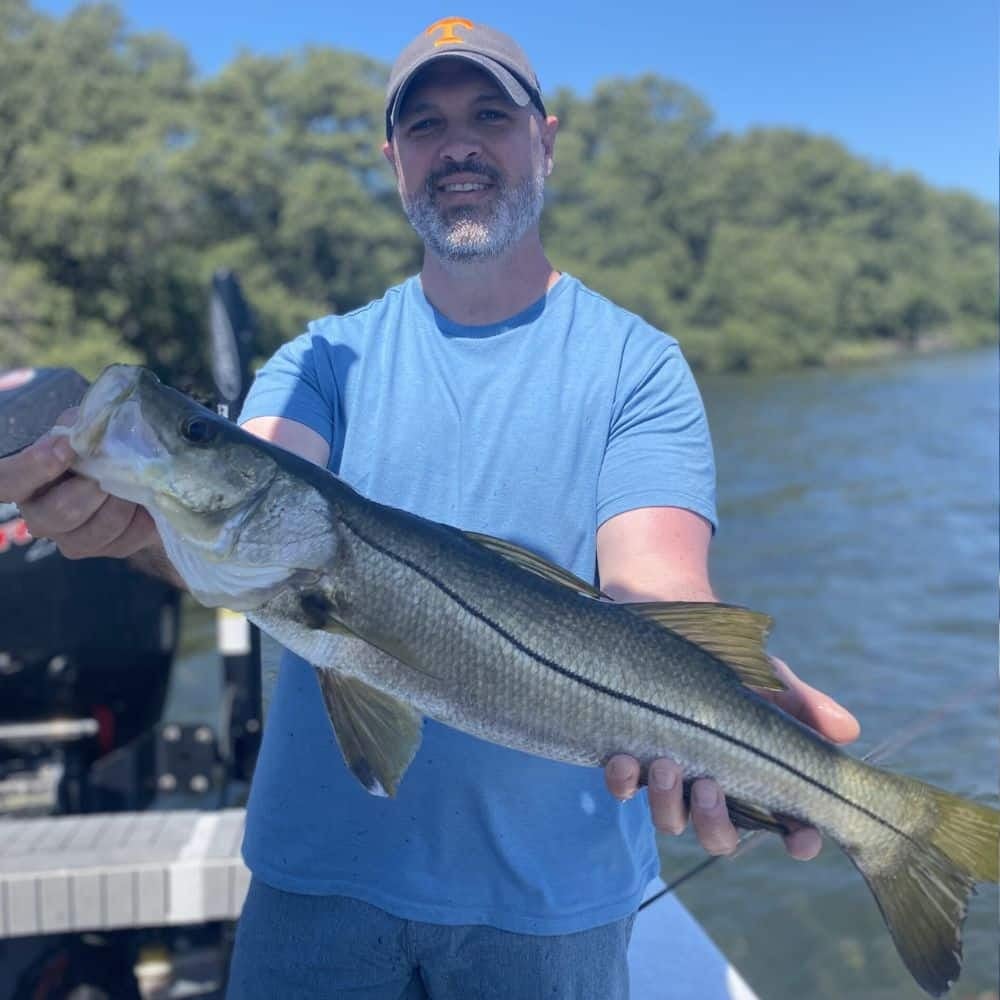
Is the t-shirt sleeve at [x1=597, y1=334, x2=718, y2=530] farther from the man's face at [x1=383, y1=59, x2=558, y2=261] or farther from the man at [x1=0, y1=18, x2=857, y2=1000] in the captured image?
the man's face at [x1=383, y1=59, x2=558, y2=261]

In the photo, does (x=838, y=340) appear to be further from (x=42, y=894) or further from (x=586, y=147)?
(x=42, y=894)

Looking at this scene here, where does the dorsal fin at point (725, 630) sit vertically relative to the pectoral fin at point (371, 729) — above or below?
above

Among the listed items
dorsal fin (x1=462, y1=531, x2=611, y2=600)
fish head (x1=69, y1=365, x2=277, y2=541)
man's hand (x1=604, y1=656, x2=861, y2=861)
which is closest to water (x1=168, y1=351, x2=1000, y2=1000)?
fish head (x1=69, y1=365, x2=277, y2=541)

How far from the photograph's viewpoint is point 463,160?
2607 millimetres

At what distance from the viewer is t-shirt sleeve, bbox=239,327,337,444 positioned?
2.43 metres

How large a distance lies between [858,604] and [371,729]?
35.4 feet

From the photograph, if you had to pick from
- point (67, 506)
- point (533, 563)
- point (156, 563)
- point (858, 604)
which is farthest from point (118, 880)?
point (858, 604)

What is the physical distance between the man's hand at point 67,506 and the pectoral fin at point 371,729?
506 millimetres

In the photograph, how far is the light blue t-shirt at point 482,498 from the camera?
87.1 inches

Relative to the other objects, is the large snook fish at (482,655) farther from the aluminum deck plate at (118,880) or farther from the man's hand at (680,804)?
the aluminum deck plate at (118,880)

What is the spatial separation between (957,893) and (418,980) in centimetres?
109

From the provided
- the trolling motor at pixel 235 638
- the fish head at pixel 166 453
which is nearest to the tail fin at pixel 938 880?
the fish head at pixel 166 453

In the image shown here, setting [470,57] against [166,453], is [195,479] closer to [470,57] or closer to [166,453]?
[166,453]

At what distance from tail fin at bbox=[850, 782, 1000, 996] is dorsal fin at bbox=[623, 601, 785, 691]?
392mm
